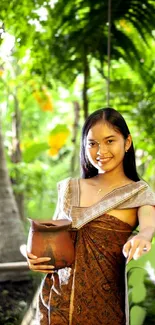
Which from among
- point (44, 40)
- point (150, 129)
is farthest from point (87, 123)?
point (150, 129)

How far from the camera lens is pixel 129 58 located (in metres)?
2.73

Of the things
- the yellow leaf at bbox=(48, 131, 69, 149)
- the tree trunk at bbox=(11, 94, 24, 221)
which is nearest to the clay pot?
the tree trunk at bbox=(11, 94, 24, 221)

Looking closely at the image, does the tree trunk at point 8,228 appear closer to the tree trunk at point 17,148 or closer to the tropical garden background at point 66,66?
the tropical garden background at point 66,66

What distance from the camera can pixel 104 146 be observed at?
125 centimetres

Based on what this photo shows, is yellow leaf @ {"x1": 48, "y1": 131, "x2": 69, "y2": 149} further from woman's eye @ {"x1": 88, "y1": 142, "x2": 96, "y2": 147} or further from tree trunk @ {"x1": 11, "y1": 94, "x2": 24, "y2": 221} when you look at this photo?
woman's eye @ {"x1": 88, "y1": 142, "x2": 96, "y2": 147}

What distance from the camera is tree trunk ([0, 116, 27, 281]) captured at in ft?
7.39

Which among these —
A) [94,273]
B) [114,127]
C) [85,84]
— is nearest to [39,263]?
[94,273]

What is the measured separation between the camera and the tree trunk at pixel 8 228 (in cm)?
225

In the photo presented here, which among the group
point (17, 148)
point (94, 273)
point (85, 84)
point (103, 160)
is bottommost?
point (94, 273)

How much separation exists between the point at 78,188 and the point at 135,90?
168 cm

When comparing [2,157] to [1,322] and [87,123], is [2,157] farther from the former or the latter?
[87,123]

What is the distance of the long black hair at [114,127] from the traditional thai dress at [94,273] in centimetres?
9

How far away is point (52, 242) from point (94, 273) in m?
0.12

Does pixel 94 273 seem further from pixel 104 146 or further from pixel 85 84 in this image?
pixel 85 84
